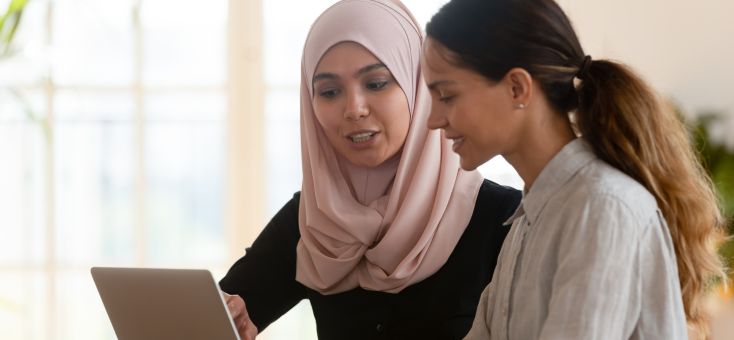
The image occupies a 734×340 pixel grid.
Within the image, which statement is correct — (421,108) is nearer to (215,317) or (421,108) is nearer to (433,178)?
(433,178)

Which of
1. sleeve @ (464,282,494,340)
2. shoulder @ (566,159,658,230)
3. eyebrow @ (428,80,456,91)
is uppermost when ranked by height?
eyebrow @ (428,80,456,91)

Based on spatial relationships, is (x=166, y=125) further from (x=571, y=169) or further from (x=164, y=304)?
(x=571, y=169)

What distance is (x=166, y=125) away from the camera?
15.1 ft

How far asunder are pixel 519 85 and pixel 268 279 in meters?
0.92

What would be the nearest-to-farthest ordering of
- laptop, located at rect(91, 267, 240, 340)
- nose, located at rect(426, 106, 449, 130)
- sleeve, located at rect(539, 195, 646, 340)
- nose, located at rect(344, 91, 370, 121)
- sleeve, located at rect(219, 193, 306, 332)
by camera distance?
sleeve, located at rect(539, 195, 646, 340) → nose, located at rect(426, 106, 449, 130) → laptop, located at rect(91, 267, 240, 340) → nose, located at rect(344, 91, 370, 121) → sleeve, located at rect(219, 193, 306, 332)

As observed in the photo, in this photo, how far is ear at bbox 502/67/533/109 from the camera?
1440 millimetres

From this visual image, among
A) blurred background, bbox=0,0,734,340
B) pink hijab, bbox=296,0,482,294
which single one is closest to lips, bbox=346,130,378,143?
pink hijab, bbox=296,0,482,294

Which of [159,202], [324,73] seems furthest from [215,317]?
[159,202]

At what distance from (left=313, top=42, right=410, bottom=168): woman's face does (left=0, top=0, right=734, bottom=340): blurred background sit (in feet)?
8.26

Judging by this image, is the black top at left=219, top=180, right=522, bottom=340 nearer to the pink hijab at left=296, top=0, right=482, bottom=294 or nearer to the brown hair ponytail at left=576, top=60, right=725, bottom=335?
the pink hijab at left=296, top=0, right=482, bottom=294

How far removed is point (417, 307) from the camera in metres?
1.99

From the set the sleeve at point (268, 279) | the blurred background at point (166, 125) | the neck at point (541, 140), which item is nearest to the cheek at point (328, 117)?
the sleeve at point (268, 279)

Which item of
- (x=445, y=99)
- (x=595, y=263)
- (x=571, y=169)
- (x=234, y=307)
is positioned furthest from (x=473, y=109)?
(x=234, y=307)

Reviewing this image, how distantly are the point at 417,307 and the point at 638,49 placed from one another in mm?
2828
